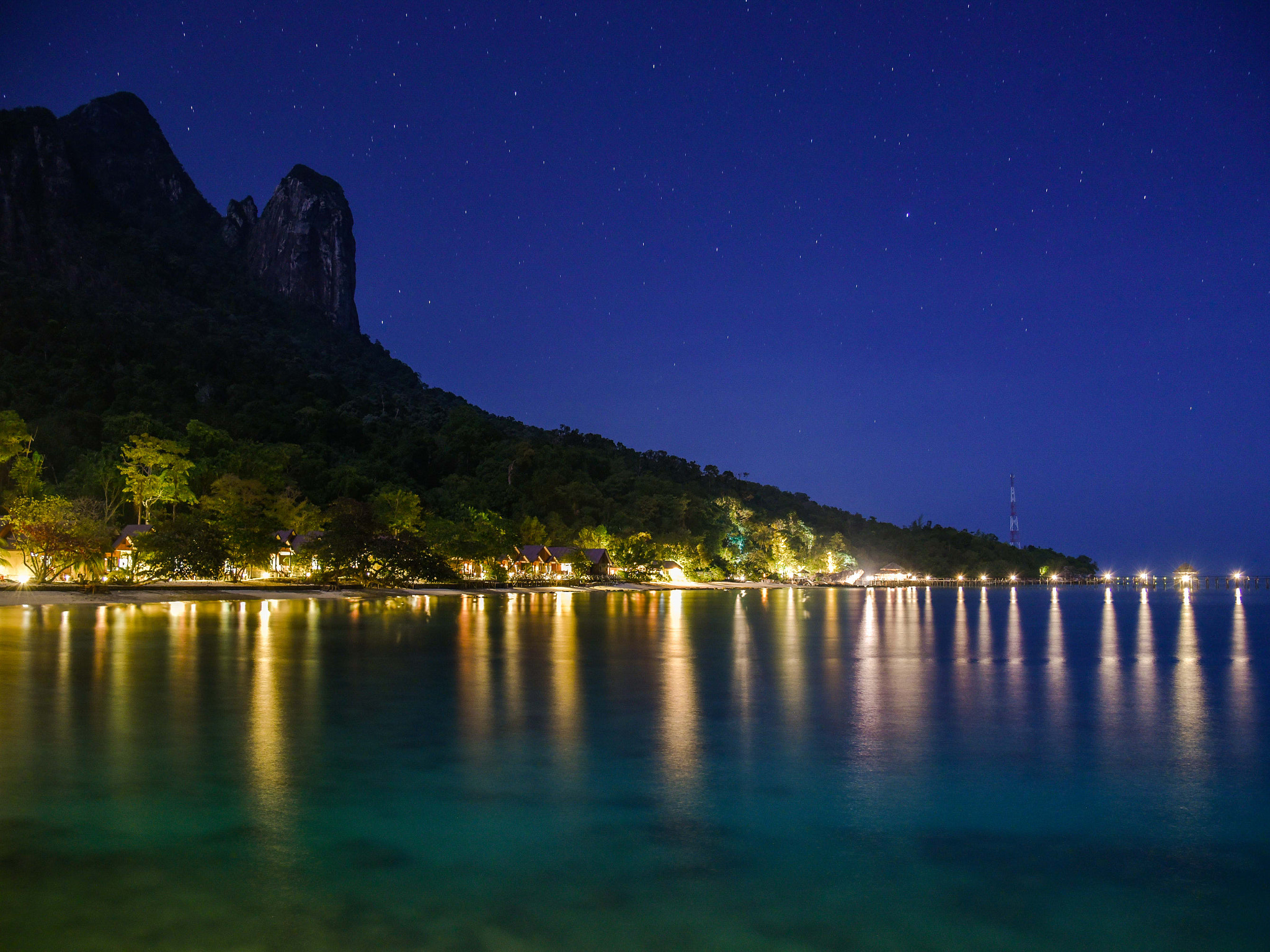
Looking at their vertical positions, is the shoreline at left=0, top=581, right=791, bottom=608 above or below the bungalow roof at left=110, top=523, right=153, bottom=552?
below

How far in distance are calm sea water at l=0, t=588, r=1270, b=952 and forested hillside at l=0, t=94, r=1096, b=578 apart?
52341mm

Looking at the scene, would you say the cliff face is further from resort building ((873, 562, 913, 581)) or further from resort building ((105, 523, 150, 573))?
resort building ((873, 562, 913, 581))

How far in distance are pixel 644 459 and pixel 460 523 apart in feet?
236

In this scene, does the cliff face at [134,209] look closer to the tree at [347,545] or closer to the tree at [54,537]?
the tree at [347,545]

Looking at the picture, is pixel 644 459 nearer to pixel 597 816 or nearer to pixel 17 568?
pixel 17 568

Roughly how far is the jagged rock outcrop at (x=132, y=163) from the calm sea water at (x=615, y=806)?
15479 cm

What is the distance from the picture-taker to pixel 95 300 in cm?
11600

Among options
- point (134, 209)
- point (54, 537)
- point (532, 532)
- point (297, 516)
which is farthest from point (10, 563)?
point (134, 209)

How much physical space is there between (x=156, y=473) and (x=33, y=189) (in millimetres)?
90524

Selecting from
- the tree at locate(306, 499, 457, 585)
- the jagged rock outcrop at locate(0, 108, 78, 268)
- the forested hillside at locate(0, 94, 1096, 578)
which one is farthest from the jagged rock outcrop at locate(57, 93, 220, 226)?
the tree at locate(306, 499, 457, 585)

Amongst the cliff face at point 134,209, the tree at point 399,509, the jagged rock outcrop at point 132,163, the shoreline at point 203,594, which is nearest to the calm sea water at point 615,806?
the shoreline at point 203,594

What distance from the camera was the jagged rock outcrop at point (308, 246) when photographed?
544 feet

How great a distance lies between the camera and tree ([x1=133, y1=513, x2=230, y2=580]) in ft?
166

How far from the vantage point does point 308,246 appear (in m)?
166
